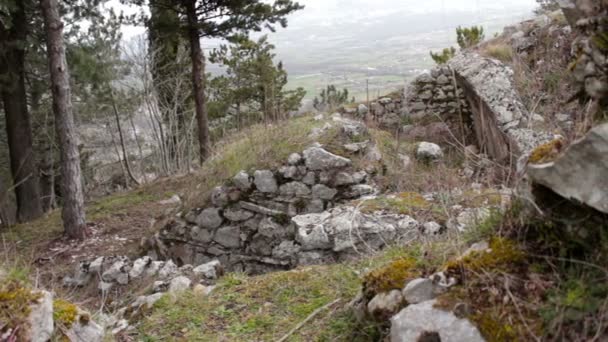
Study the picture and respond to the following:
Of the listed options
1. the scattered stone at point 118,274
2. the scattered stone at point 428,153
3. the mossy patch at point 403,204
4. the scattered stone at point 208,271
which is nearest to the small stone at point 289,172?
the mossy patch at point 403,204

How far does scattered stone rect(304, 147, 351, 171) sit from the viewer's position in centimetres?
649

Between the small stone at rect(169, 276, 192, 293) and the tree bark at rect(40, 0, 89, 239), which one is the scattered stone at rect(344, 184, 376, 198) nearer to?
the small stone at rect(169, 276, 192, 293)

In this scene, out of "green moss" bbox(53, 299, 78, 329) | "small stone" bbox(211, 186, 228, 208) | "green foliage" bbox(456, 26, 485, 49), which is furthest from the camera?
"green foliage" bbox(456, 26, 485, 49)

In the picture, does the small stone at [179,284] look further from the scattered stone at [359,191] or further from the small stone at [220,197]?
the scattered stone at [359,191]

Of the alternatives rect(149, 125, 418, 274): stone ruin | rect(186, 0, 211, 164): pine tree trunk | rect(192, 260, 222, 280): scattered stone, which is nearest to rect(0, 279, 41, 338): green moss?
rect(192, 260, 222, 280): scattered stone

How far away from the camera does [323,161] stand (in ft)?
21.3

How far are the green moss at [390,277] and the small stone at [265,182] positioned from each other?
12.2 ft

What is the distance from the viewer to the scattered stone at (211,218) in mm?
6660

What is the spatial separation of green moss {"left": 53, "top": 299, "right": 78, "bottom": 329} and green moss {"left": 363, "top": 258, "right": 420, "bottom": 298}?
1.69m

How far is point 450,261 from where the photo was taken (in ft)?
8.22

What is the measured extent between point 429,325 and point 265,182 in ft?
14.5

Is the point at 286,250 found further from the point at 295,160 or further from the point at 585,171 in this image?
the point at 585,171

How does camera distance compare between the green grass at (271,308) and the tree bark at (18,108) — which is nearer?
the green grass at (271,308)

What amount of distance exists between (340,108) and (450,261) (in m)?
7.51
